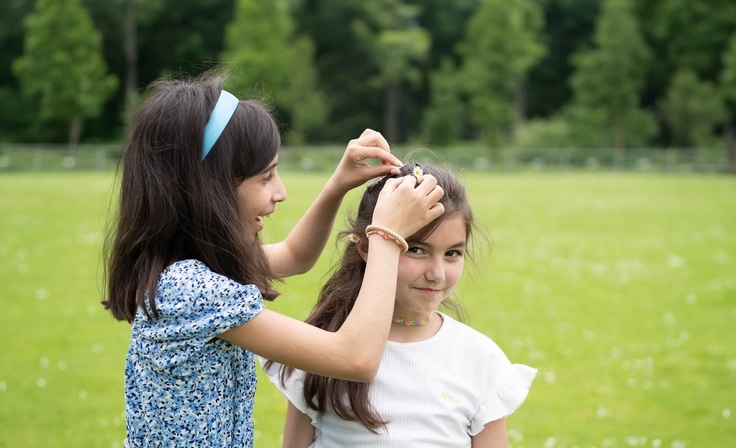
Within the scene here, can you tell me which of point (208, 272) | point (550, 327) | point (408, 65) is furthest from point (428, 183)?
point (408, 65)

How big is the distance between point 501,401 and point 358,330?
55 cm

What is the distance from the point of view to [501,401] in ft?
7.86

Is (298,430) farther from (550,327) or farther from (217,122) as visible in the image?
(550,327)

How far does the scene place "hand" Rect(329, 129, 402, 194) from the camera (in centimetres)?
238

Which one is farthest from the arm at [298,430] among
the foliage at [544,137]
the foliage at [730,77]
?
the foliage at [730,77]

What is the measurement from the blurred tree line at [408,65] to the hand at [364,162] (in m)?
42.1

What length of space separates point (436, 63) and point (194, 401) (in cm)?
6124

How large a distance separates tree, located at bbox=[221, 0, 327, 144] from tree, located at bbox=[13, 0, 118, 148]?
676 cm

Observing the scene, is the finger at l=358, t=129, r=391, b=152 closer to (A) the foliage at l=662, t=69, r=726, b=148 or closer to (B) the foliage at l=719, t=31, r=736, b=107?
(A) the foliage at l=662, t=69, r=726, b=148

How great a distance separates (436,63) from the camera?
62.1 meters

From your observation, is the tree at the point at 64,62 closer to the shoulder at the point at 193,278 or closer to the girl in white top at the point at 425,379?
the girl in white top at the point at 425,379

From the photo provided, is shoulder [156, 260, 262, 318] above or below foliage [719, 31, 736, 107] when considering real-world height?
above

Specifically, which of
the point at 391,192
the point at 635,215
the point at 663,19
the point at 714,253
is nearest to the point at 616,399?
the point at 391,192

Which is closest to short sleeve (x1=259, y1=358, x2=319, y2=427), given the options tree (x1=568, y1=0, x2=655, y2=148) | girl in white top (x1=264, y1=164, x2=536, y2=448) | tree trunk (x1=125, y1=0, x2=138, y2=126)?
girl in white top (x1=264, y1=164, x2=536, y2=448)
